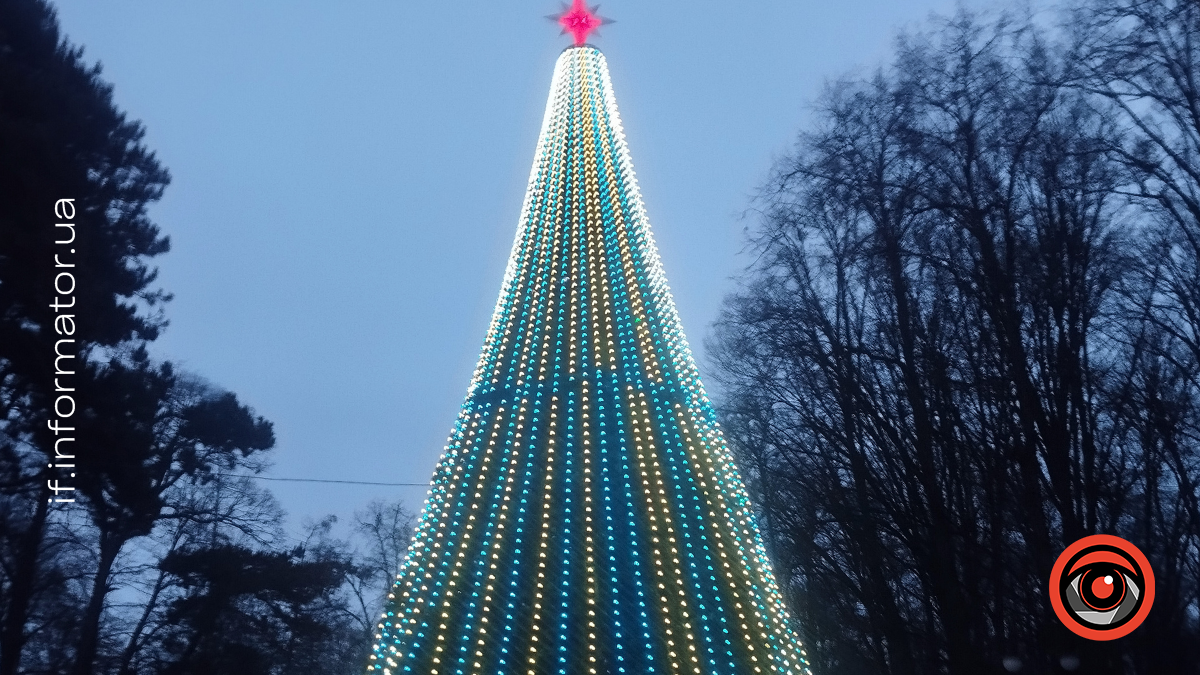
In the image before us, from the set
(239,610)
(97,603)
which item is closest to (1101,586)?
(97,603)

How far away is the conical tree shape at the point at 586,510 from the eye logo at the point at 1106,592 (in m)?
2.14

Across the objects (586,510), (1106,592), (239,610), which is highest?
(239,610)

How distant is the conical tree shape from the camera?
312 inches

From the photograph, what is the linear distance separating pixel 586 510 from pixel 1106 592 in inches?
154

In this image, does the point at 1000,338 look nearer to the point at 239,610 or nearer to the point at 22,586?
the point at 22,586

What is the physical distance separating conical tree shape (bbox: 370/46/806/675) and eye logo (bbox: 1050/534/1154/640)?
2.14 metres

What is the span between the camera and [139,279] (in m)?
13.4

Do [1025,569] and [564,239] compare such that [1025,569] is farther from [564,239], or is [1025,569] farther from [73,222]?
[73,222]

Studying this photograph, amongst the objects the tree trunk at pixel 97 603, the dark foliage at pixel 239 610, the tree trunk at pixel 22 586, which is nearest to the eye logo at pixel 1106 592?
the tree trunk at pixel 22 586

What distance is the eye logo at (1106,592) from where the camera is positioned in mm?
7785

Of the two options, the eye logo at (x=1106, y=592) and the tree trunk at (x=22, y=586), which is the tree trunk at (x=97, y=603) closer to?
the tree trunk at (x=22, y=586)

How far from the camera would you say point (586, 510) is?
8289 millimetres

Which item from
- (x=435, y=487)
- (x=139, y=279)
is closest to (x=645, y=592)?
(x=435, y=487)

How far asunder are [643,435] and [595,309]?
1315 millimetres
